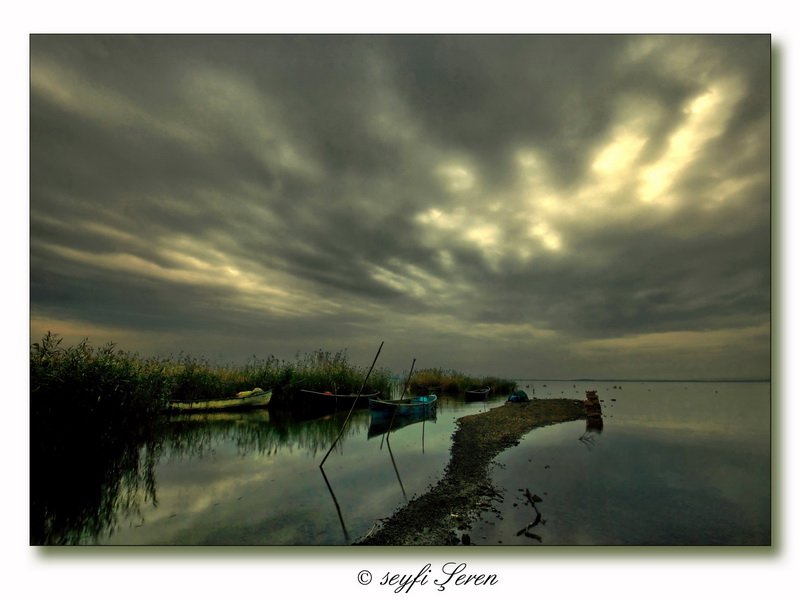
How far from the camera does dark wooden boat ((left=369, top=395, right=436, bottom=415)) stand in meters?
9.99

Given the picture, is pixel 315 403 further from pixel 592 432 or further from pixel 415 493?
pixel 415 493

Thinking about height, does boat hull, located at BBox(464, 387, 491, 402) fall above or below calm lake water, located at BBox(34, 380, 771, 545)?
below

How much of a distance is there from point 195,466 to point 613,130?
675 cm

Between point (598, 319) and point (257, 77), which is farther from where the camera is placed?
point (598, 319)

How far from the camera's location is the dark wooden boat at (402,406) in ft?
32.8

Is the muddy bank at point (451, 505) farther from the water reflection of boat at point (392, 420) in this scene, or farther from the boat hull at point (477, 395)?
the boat hull at point (477, 395)

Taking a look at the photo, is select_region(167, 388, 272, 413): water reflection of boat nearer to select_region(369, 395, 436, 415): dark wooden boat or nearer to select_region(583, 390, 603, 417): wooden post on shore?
select_region(369, 395, 436, 415): dark wooden boat

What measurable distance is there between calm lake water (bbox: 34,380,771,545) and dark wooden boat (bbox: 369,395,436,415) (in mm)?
3752

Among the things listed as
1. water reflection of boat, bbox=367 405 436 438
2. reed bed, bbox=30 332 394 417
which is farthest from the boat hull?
reed bed, bbox=30 332 394 417
